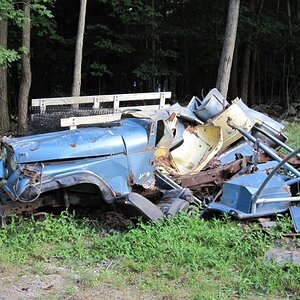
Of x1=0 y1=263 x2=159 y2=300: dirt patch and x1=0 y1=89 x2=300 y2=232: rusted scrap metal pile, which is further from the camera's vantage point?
x1=0 y1=89 x2=300 y2=232: rusted scrap metal pile

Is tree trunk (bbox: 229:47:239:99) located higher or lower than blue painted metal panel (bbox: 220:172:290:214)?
higher

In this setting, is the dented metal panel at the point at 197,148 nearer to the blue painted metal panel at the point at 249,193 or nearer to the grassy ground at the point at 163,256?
the blue painted metal panel at the point at 249,193

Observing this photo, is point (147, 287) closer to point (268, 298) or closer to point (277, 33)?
point (268, 298)

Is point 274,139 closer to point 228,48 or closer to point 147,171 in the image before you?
point 147,171

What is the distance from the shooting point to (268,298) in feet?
12.3

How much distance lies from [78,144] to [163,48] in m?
16.9

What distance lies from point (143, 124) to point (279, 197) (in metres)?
1.86

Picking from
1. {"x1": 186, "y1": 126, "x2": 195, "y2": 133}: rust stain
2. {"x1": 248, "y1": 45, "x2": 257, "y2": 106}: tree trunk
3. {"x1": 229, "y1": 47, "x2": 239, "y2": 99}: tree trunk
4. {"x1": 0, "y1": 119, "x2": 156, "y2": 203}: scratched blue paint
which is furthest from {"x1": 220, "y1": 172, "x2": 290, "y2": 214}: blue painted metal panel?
{"x1": 248, "y1": 45, "x2": 257, "y2": 106}: tree trunk

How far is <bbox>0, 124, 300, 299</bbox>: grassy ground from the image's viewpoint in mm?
3896

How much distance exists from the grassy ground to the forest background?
12.5 metres

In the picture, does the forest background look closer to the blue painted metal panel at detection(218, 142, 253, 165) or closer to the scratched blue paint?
the blue painted metal panel at detection(218, 142, 253, 165)

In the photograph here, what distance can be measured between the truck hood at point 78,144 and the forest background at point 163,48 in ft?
38.0

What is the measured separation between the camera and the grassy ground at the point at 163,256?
3.90m

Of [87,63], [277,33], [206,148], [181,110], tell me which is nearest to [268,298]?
[206,148]
